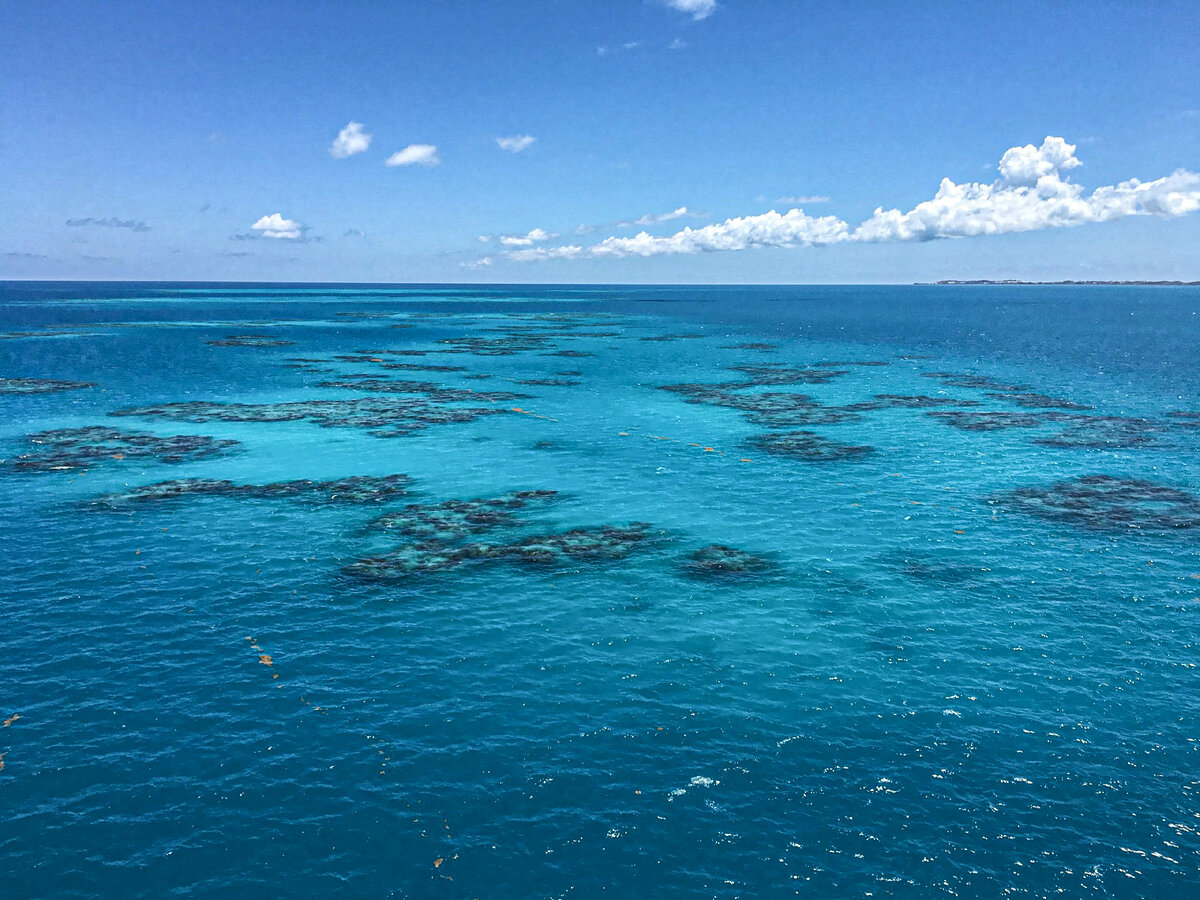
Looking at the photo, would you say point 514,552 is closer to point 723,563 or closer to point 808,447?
point 723,563

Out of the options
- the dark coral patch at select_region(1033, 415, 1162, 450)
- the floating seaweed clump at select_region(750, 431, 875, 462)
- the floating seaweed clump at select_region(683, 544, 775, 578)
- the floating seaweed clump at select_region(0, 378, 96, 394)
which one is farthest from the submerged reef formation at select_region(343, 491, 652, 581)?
the floating seaweed clump at select_region(0, 378, 96, 394)

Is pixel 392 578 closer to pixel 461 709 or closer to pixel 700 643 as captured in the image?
pixel 461 709

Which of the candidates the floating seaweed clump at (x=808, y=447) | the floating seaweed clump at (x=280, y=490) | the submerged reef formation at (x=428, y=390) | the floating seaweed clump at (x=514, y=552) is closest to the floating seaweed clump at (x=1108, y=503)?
the floating seaweed clump at (x=808, y=447)

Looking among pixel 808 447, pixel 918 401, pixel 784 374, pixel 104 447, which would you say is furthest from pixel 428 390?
pixel 918 401

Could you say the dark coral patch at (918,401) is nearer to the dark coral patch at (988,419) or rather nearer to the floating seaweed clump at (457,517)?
the dark coral patch at (988,419)

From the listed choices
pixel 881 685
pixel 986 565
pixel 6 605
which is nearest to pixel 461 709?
pixel 881 685

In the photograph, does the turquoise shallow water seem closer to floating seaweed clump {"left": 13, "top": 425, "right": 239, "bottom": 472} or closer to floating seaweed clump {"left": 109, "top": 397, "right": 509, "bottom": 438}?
floating seaweed clump {"left": 13, "top": 425, "right": 239, "bottom": 472}

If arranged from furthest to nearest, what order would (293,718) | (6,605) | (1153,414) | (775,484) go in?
(1153,414) → (775,484) → (6,605) → (293,718)
